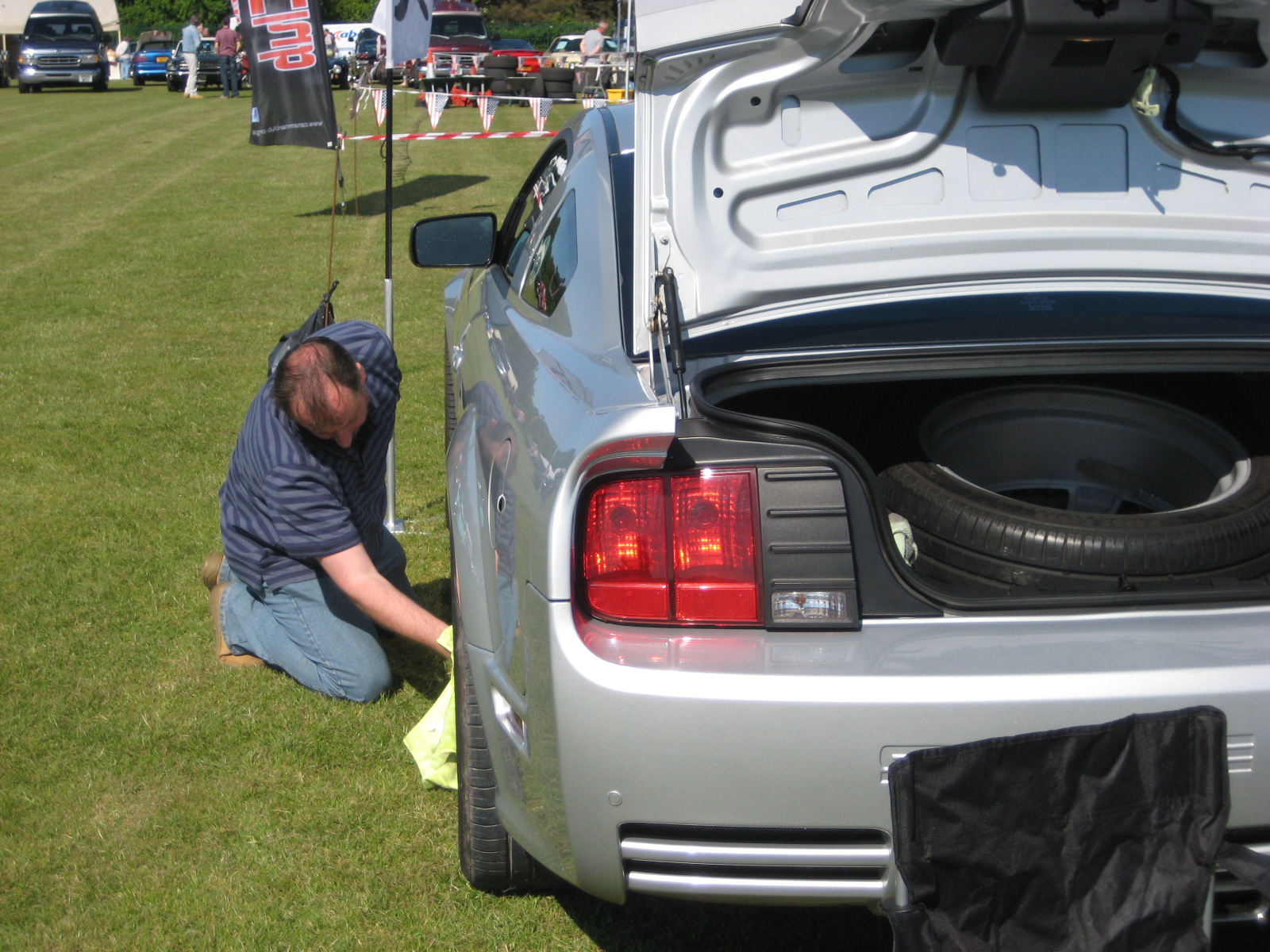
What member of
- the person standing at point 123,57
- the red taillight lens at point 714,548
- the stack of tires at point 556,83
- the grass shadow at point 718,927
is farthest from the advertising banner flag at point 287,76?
the person standing at point 123,57

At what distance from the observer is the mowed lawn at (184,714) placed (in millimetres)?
2648

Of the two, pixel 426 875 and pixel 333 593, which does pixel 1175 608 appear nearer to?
pixel 426 875

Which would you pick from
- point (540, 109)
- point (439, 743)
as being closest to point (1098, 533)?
point (439, 743)

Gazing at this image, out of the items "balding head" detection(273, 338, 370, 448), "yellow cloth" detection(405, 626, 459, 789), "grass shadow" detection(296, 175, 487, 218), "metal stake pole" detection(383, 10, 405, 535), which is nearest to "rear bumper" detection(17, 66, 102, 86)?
"grass shadow" detection(296, 175, 487, 218)

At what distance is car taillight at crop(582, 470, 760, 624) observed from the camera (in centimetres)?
196

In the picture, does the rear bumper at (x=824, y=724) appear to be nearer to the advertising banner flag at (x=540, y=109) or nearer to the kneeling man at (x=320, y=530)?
the kneeling man at (x=320, y=530)

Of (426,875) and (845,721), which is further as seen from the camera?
(426,875)

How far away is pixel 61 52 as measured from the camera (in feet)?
93.3

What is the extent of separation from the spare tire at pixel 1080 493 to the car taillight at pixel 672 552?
0.48 metres

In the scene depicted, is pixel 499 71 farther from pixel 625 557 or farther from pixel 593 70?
pixel 625 557

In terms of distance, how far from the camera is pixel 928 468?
2.37m

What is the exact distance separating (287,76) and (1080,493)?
6005 mm

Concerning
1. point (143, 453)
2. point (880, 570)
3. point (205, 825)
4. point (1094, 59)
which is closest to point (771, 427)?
point (880, 570)

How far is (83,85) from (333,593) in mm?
31987
